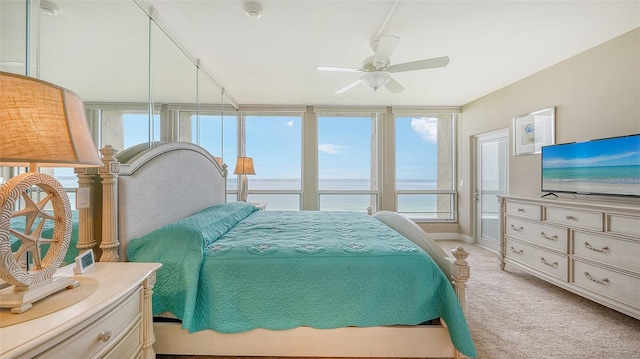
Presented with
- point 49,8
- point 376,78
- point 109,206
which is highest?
point 376,78

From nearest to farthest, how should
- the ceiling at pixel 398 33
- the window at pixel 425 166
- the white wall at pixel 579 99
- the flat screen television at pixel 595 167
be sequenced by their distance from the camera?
1. the ceiling at pixel 398 33
2. the flat screen television at pixel 595 167
3. the white wall at pixel 579 99
4. the window at pixel 425 166

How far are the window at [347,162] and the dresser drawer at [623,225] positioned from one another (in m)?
3.17

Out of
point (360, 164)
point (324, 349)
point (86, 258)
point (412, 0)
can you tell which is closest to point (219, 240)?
point (86, 258)

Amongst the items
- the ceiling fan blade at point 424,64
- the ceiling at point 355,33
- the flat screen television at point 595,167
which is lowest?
the flat screen television at point 595,167

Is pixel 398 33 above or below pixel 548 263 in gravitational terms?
above

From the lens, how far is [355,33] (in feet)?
7.83

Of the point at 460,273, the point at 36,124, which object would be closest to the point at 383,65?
the point at 460,273

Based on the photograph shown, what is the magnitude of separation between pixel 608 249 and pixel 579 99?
1.71 meters

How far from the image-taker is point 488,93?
13.6ft

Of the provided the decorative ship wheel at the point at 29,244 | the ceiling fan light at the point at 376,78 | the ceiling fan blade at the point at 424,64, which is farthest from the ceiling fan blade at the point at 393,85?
the decorative ship wheel at the point at 29,244

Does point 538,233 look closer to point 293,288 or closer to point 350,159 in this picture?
point 293,288

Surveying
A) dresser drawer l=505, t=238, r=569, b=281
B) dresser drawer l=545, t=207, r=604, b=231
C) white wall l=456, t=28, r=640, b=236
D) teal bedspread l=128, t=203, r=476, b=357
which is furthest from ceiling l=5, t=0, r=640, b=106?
dresser drawer l=505, t=238, r=569, b=281

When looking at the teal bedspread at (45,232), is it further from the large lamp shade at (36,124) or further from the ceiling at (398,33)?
the ceiling at (398,33)

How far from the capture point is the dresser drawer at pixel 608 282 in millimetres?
1919
